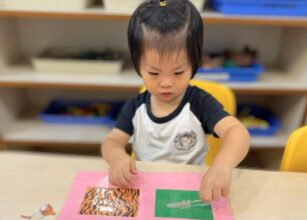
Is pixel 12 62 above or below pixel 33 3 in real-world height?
below

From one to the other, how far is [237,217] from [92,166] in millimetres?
334

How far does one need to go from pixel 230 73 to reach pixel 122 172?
39.5 inches

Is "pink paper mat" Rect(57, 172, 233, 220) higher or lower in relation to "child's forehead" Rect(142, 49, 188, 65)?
lower

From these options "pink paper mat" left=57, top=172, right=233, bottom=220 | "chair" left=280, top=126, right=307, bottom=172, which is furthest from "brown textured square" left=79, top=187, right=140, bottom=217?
"chair" left=280, top=126, right=307, bottom=172

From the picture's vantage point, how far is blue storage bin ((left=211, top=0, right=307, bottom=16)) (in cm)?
137

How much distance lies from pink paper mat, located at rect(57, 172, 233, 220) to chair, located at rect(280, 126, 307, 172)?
0.24m

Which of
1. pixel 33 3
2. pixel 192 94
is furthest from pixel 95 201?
pixel 33 3

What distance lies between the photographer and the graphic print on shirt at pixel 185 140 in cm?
88

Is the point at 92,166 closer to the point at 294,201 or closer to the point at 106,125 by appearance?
the point at 294,201

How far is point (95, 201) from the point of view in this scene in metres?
0.65

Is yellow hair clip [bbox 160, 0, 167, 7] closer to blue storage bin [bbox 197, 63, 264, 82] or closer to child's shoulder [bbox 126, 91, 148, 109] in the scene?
child's shoulder [bbox 126, 91, 148, 109]

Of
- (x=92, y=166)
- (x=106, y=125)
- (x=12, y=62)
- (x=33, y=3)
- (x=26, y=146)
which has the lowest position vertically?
(x=26, y=146)

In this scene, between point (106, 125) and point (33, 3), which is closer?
point (33, 3)

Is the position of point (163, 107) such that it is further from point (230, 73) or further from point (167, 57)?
point (230, 73)
